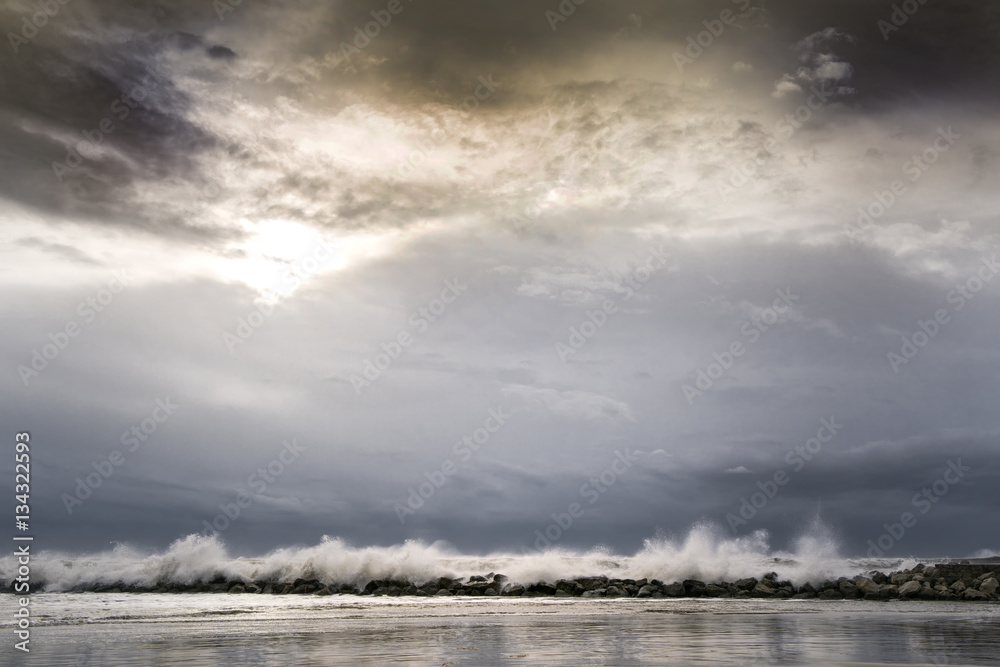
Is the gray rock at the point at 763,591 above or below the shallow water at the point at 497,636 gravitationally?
below

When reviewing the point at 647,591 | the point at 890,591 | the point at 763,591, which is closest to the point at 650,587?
the point at 647,591

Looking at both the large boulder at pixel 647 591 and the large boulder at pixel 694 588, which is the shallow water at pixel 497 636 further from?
the large boulder at pixel 694 588

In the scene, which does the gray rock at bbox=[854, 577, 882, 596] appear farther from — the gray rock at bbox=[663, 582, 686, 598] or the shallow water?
the shallow water

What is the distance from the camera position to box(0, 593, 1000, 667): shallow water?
11.7 meters

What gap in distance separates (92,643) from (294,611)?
10.4 m

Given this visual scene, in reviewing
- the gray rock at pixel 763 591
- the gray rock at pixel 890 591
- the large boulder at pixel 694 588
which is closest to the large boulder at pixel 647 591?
the large boulder at pixel 694 588

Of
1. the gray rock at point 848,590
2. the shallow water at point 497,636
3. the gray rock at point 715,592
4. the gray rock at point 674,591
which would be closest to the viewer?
the shallow water at point 497,636

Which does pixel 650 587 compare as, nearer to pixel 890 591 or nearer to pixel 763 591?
pixel 763 591

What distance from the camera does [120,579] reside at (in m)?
41.3

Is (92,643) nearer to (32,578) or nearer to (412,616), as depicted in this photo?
(412,616)

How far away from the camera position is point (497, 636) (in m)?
15.7

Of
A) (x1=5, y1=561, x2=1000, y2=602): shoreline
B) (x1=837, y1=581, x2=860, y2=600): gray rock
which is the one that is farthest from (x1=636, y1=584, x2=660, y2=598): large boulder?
(x1=837, y1=581, x2=860, y2=600): gray rock

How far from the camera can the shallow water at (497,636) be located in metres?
11.7

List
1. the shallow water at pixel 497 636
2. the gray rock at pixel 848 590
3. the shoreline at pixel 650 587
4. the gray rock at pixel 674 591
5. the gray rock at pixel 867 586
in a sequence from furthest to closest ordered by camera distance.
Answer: the gray rock at pixel 674 591, the gray rock at pixel 848 590, the gray rock at pixel 867 586, the shoreline at pixel 650 587, the shallow water at pixel 497 636
